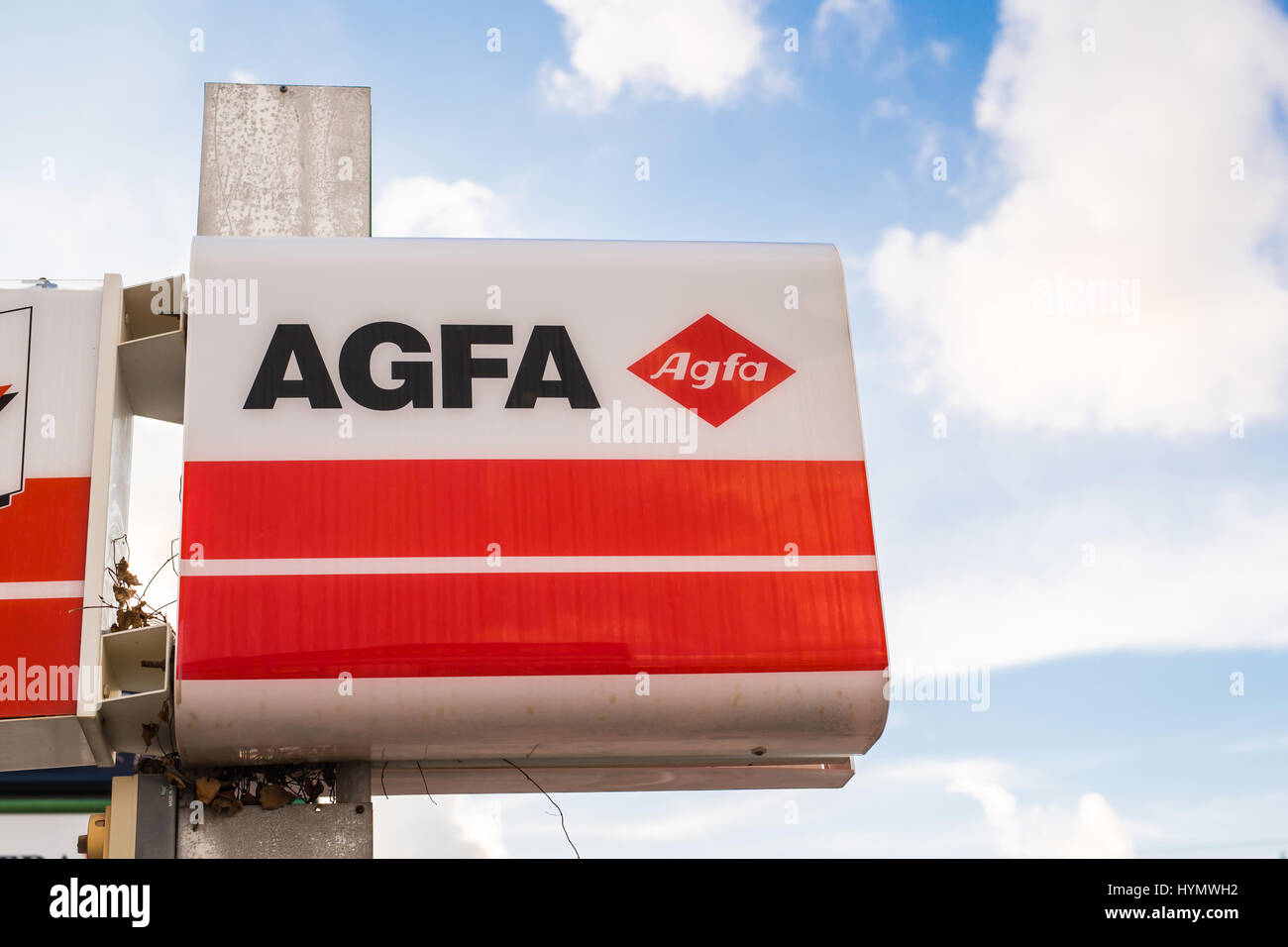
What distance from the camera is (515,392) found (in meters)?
7.64

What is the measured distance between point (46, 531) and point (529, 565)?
2816 mm

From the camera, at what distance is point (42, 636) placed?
7000 millimetres

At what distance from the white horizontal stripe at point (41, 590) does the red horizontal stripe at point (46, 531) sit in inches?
1.0

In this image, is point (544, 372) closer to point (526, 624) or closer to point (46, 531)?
point (526, 624)

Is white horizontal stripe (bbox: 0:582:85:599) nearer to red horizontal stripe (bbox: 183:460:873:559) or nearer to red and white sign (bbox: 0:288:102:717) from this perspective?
red and white sign (bbox: 0:288:102:717)

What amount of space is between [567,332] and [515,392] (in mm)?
537

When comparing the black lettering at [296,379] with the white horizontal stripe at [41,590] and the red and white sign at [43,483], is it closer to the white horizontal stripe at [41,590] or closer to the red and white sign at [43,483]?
the red and white sign at [43,483]

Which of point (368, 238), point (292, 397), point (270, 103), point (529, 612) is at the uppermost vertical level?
point (270, 103)

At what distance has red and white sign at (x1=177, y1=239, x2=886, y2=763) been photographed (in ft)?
22.7

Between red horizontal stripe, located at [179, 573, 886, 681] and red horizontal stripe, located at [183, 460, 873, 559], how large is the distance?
19 cm

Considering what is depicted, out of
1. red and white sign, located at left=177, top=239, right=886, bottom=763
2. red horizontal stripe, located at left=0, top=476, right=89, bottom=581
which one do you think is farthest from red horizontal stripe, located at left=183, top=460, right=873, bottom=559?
red horizontal stripe, located at left=0, top=476, right=89, bottom=581

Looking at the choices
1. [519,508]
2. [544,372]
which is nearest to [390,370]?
[544,372]
